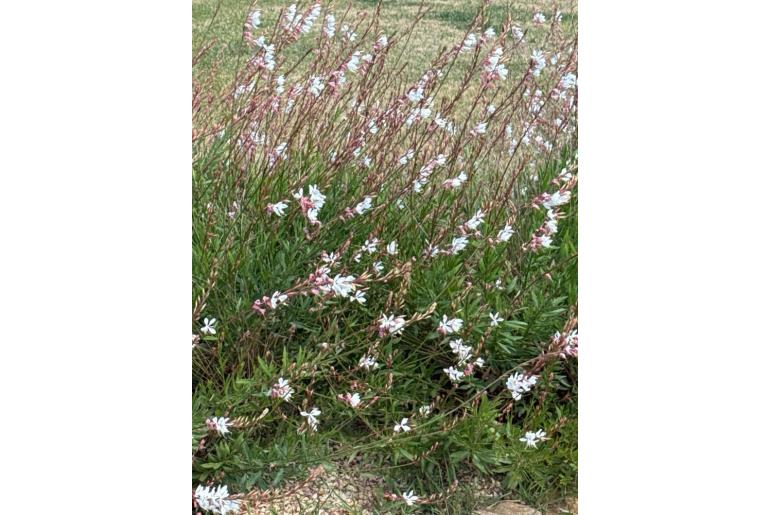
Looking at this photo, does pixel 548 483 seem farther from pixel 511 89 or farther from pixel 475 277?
pixel 511 89

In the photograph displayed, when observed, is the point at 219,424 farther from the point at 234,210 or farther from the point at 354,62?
the point at 354,62

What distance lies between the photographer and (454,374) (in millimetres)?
3166

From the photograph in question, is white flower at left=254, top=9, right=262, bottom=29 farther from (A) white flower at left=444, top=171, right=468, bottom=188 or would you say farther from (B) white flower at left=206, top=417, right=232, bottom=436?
(B) white flower at left=206, top=417, right=232, bottom=436

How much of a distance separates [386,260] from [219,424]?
736 mm

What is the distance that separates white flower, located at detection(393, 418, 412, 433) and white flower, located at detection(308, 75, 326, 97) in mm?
1090

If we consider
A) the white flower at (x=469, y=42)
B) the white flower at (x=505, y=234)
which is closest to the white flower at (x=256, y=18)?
the white flower at (x=469, y=42)

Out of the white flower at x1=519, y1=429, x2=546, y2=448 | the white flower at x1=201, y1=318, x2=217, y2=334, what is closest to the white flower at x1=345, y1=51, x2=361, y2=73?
the white flower at x1=201, y1=318, x2=217, y2=334

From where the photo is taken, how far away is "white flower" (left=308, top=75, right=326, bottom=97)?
3184 mm

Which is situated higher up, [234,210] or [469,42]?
[469,42]

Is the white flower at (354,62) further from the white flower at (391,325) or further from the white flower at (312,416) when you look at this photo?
the white flower at (312,416)

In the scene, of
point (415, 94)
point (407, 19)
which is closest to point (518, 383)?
point (415, 94)

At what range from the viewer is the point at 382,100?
319 centimetres
